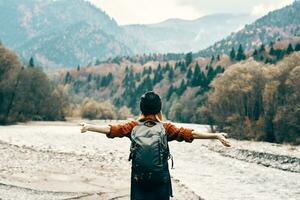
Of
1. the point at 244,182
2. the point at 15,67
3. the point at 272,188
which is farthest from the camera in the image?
the point at 15,67

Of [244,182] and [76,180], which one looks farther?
[244,182]

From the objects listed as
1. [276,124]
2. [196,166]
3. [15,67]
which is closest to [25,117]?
[15,67]

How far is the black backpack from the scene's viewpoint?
6.34 m

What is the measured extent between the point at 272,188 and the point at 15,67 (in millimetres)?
68437

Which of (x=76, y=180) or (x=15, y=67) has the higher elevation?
(x=15, y=67)

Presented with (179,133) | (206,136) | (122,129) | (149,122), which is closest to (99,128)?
(122,129)

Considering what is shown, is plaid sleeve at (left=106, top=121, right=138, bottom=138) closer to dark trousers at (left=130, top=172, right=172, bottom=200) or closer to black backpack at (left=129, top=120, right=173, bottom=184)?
black backpack at (left=129, top=120, right=173, bottom=184)

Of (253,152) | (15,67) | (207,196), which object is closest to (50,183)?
(207,196)

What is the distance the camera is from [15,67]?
89.3 metres

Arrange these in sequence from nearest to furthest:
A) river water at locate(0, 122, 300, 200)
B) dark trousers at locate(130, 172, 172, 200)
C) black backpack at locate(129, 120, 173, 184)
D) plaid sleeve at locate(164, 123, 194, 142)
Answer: black backpack at locate(129, 120, 173, 184) → dark trousers at locate(130, 172, 172, 200) → plaid sleeve at locate(164, 123, 194, 142) → river water at locate(0, 122, 300, 200)

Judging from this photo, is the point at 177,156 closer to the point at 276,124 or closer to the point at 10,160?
the point at 10,160

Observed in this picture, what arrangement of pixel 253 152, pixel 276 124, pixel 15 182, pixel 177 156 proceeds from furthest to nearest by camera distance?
1. pixel 276 124
2. pixel 253 152
3. pixel 177 156
4. pixel 15 182

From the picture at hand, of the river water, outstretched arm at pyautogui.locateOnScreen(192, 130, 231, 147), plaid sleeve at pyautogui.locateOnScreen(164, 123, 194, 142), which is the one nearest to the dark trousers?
plaid sleeve at pyautogui.locateOnScreen(164, 123, 194, 142)

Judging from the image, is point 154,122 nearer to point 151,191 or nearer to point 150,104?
point 150,104
